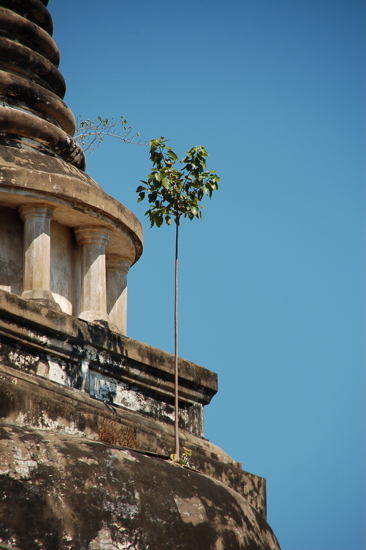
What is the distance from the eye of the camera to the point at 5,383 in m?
7.70

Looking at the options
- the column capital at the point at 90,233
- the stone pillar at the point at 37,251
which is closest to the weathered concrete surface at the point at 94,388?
the stone pillar at the point at 37,251

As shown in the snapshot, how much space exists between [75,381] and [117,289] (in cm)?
330

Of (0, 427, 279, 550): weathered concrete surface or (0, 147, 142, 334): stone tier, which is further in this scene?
(0, 147, 142, 334): stone tier

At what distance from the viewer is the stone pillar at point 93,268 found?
11.3 m

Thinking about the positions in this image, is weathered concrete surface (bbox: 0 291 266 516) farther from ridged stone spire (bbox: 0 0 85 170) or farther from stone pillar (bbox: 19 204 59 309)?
ridged stone spire (bbox: 0 0 85 170)

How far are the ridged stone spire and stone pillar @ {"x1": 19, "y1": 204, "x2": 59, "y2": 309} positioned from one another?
1.29 meters

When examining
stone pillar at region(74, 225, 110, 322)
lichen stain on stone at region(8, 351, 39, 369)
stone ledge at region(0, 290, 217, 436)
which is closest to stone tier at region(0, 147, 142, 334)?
stone pillar at region(74, 225, 110, 322)

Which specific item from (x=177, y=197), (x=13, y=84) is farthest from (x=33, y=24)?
(x=177, y=197)

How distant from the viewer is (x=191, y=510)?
744 cm

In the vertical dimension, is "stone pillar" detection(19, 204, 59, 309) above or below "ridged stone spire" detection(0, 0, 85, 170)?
below

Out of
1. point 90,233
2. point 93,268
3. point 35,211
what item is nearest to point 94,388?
point 93,268

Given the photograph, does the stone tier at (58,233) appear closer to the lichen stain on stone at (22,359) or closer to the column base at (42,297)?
the column base at (42,297)

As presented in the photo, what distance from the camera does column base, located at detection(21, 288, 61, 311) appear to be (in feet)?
33.4

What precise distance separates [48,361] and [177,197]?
228 centimetres
